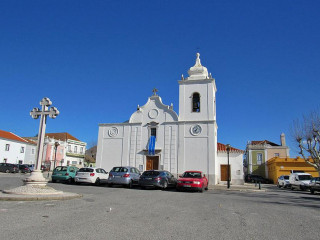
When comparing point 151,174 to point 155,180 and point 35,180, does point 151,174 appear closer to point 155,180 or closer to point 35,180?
point 155,180

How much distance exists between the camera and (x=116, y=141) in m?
28.5

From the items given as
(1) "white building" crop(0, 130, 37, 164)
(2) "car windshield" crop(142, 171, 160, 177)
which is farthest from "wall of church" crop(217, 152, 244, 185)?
(1) "white building" crop(0, 130, 37, 164)

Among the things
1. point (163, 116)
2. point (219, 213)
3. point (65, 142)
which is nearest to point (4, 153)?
point (65, 142)

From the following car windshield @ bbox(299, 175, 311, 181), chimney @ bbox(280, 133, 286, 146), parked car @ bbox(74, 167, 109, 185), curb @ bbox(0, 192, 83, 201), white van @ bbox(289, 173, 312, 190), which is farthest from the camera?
chimney @ bbox(280, 133, 286, 146)

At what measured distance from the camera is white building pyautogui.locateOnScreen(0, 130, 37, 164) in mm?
46906

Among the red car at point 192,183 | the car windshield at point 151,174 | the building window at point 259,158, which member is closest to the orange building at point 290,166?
the building window at point 259,158

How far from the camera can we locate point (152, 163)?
87.6 ft

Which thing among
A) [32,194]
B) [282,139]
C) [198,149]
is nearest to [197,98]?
[198,149]

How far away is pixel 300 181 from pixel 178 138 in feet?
40.1

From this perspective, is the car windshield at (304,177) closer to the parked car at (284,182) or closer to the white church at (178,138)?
the parked car at (284,182)

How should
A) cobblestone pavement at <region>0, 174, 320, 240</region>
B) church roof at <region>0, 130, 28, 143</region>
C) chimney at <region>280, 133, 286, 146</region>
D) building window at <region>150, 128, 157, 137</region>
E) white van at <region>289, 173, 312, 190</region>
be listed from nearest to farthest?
cobblestone pavement at <region>0, 174, 320, 240</region>
white van at <region>289, 173, 312, 190</region>
building window at <region>150, 128, 157, 137</region>
church roof at <region>0, 130, 28, 143</region>
chimney at <region>280, 133, 286, 146</region>

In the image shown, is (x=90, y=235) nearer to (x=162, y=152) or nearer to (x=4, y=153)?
(x=162, y=152)

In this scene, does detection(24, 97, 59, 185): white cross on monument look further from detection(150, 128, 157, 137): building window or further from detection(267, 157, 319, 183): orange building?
detection(267, 157, 319, 183): orange building

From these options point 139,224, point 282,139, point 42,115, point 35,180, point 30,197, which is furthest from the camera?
point 282,139
